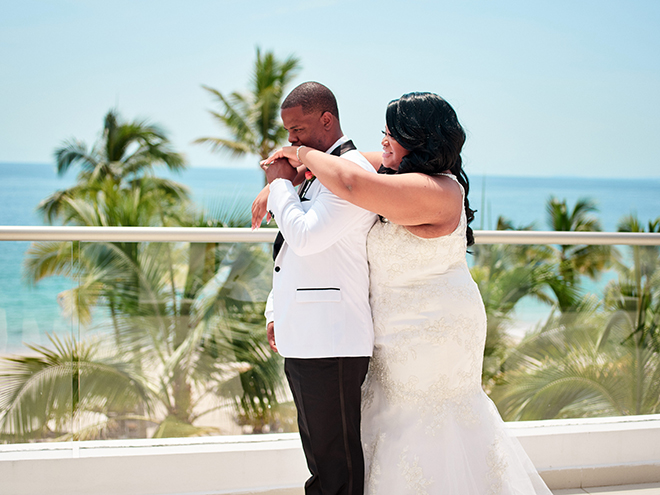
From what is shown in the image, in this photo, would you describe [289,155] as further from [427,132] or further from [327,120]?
[427,132]

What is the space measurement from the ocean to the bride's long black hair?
0.21 metres

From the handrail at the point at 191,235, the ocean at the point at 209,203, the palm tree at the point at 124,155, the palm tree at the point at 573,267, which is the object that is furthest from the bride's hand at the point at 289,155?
the palm tree at the point at 124,155

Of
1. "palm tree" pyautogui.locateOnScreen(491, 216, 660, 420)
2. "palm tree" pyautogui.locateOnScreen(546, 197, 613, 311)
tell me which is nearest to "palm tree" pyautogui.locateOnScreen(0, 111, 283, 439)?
"palm tree" pyautogui.locateOnScreen(491, 216, 660, 420)

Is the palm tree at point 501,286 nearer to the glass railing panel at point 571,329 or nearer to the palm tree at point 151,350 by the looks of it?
the glass railing panel at point 571,329

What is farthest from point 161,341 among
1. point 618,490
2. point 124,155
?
point 124,155

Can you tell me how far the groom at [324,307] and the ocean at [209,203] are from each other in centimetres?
45

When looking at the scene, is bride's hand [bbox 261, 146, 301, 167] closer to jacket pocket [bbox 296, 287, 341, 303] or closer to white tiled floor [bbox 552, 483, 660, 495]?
jacket pocket [bbox 296, 287, 341, 303]

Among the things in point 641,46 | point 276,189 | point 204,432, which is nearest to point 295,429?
point 204,432

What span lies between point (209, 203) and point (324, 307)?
179 centimetres

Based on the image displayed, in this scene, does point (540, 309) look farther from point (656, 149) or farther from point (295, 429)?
point (656, 149)

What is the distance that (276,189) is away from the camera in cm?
169

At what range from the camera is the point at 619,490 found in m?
2.72

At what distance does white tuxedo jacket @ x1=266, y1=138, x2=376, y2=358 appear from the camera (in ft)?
5.27

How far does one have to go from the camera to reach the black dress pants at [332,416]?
1.68 metres
